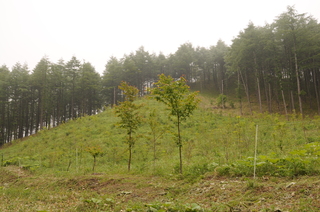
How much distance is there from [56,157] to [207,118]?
14.0m

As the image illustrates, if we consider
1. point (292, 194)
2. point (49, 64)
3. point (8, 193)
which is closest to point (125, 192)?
point (292, 194)

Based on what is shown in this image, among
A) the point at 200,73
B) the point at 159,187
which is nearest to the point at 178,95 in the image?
the point at 159,187

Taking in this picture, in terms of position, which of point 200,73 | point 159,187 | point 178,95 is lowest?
point 159,187

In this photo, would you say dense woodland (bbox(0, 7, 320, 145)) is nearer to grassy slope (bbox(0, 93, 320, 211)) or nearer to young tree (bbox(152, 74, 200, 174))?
grassy slope (bbox(0, 93, 320, 211))

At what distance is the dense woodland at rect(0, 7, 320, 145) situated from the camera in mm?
20484

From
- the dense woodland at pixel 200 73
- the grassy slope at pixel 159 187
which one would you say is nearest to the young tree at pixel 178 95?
the grassy slope at pixel 159 187

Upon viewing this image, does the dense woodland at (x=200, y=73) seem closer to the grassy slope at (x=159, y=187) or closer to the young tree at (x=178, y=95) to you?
the grassy slope at (x=159, y=187)

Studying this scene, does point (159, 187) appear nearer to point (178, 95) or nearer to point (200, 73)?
point (178, 95)

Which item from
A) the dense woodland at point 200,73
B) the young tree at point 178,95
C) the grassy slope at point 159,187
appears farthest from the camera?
the dense woodland at point 200,73

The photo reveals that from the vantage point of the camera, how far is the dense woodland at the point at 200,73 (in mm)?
20484

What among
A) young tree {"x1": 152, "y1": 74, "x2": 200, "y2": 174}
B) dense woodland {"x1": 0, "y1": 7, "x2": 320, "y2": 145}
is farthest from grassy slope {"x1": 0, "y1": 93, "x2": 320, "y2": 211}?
dense woodland {"x1": 0, "y1": 7, "x2": 320, "y2": 145}

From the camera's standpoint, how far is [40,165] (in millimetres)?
11367

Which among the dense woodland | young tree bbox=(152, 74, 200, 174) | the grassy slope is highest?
the dense woodland

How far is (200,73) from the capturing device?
4603 centimetres
